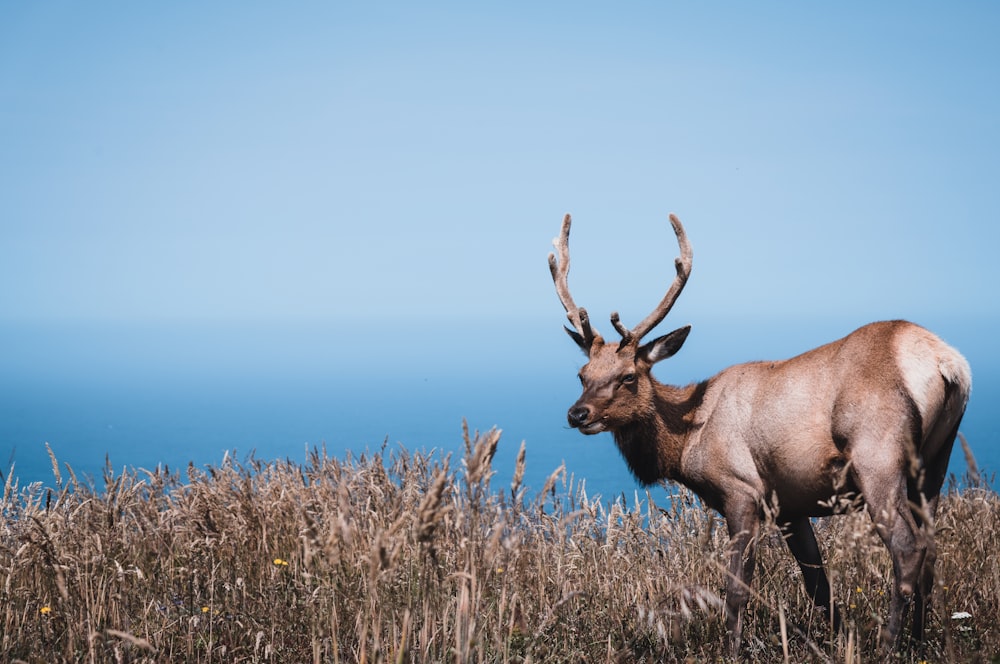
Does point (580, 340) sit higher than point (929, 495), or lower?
higher

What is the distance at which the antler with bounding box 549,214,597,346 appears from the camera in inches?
248

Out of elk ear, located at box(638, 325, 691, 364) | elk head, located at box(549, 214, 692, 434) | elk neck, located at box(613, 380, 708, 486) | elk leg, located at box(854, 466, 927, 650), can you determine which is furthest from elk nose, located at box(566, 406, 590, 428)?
elk leg, located at box(854, 466, 927, 650)

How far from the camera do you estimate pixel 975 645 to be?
177 inches

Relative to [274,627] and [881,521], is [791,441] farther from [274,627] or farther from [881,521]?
[274,627]

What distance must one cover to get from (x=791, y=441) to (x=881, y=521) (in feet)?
2.30

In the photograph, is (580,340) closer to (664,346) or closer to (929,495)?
(664,346)

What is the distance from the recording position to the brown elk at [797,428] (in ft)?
15.0

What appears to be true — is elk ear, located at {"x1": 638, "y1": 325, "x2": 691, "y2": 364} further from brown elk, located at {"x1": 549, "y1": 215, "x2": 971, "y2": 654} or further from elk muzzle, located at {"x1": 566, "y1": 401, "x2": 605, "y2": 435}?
elk muzzle, located at {"x1": 566, "y1": 401, "x2": 605, "y2": 435}

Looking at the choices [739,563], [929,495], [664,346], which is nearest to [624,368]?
[664,346]

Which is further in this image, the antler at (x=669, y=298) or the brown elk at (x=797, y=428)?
the antler at (x=669, y=298)

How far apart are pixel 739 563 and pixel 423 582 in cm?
245

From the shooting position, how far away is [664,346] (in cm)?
615

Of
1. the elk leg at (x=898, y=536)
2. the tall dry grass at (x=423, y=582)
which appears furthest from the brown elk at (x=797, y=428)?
the tall dry grass at (x=423, y=582)

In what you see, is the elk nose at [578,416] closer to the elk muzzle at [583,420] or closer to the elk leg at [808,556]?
the elk muzzle at [583,420]
